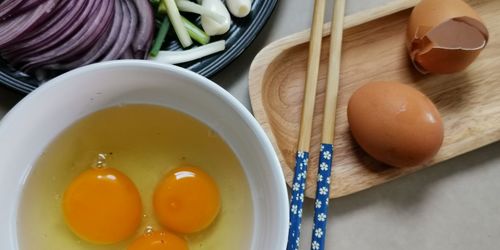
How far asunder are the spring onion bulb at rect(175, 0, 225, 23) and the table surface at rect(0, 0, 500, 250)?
4.3 inches

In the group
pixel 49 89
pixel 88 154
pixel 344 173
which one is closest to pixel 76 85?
pixel 49 89

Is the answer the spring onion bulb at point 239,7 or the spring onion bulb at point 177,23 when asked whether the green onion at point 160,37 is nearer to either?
the spring onion bulb at point 177,23

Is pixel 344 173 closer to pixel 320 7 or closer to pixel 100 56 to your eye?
pixel 320 7

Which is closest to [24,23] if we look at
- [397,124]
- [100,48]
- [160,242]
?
[100,48]

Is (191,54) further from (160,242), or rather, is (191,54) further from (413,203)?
(413,203)

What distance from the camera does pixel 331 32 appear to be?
4.14 feet

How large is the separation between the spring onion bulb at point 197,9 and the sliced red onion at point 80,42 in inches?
5.6

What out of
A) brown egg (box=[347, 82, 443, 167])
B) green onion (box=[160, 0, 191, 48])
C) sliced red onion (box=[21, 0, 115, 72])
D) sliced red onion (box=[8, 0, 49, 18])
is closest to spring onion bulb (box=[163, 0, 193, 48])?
green onion (box=[160, 0, 191, 48])

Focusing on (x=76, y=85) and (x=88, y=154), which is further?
(x=88, y=154)

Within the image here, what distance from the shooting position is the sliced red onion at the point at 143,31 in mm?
1230

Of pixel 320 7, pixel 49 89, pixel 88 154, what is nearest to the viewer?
pixel 49 89

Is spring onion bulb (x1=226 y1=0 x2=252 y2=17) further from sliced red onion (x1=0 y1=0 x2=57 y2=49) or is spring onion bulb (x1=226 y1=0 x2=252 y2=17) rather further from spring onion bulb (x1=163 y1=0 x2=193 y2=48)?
sliced red onion (x1=0 y1=0 x2=57 y2=49)

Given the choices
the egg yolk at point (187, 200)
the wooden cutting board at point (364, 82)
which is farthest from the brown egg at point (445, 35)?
the egg yolk at point (187, 200)

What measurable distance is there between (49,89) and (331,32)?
539 millimetres
